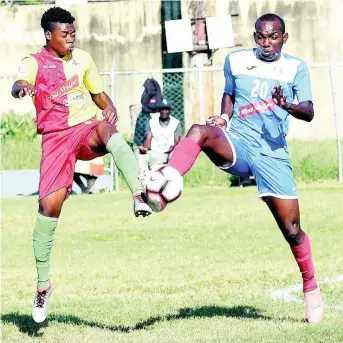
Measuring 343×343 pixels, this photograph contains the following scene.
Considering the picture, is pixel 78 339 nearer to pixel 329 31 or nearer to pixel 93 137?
pixel 93 137

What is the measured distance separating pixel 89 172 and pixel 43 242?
526 inches

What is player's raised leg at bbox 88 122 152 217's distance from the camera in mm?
8469

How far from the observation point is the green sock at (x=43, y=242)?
32.0ft

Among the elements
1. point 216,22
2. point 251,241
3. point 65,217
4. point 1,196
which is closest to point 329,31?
point 216,22

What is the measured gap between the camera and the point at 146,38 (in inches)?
1213

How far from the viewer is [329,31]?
3000cm

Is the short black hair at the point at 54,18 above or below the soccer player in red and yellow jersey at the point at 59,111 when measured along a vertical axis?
above

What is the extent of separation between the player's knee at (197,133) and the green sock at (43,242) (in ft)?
5.74

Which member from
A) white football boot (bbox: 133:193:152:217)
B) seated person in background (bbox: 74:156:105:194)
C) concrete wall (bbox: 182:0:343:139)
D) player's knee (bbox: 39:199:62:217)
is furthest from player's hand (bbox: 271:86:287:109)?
concrete wall (bbox: 182:0:343:139)

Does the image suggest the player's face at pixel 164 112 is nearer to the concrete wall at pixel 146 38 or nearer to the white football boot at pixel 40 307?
the concrete wall at pixel 146 38

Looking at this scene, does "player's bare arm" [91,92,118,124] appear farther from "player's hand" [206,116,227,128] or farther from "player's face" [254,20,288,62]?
"player's face" [254,20,288,62]

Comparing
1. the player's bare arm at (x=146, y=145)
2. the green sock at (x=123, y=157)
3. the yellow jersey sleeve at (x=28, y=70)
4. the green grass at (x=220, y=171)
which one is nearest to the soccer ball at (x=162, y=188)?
the green sock at (x=123, y=157)

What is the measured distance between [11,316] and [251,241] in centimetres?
597

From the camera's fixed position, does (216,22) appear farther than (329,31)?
No
